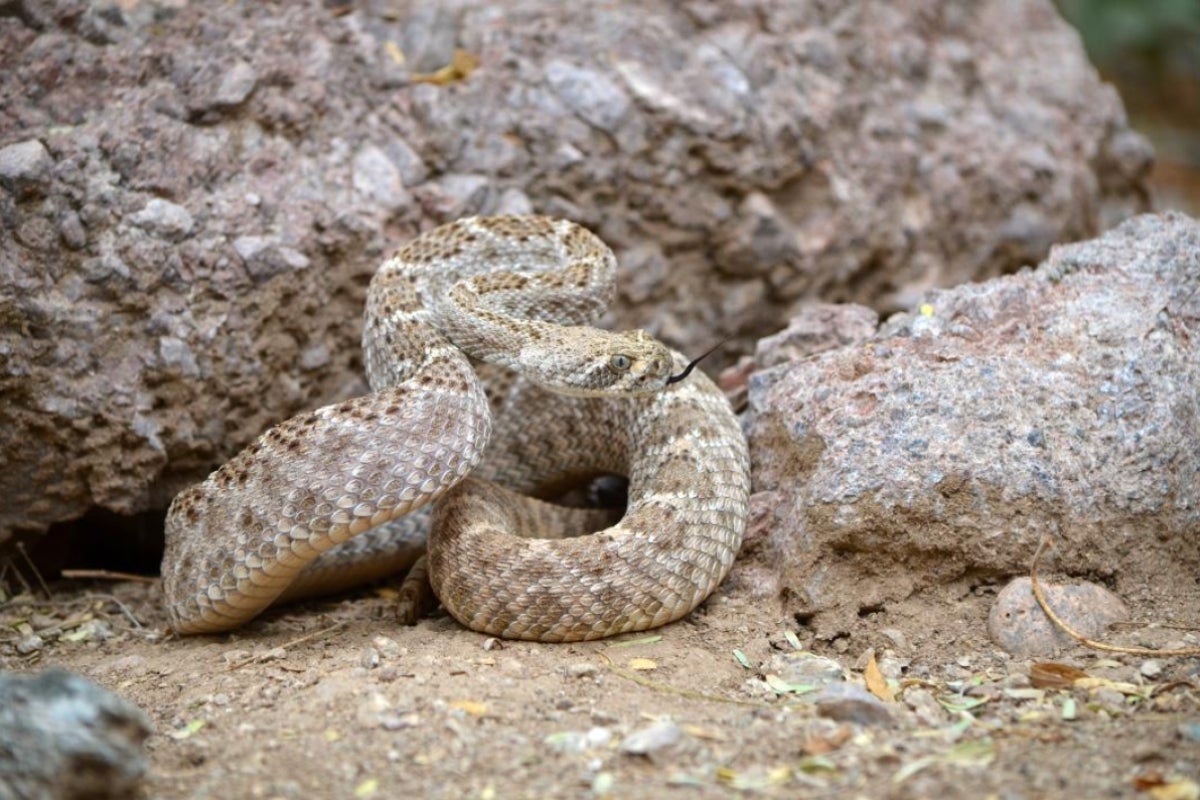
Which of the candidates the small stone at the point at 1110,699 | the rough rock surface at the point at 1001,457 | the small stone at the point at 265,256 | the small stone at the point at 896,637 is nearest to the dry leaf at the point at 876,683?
the small stone at the point at 896,637

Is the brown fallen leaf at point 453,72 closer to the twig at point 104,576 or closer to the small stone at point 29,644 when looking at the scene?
the twig at point 104,576

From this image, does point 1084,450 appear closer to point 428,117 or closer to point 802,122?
point 802,122

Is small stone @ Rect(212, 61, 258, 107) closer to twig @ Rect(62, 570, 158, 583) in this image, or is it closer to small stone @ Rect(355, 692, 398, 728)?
twig @ Rect(62, 570, 158, 583)

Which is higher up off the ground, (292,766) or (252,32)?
(252,32)

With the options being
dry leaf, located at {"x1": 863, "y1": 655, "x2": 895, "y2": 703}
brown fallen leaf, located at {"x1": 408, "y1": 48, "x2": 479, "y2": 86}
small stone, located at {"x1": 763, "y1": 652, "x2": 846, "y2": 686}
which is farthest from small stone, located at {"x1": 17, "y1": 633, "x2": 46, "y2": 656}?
dry leaf, located at {"x1": 863, "y1": 655, "x2": 895, "y2": 703}

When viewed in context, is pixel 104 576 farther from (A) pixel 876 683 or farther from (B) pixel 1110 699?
(B) pixel 1110 699

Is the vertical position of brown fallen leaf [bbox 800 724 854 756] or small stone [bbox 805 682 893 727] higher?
small stone [bbox 805 682 893 727]

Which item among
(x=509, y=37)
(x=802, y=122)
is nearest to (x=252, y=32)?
(x=509, y=37)
